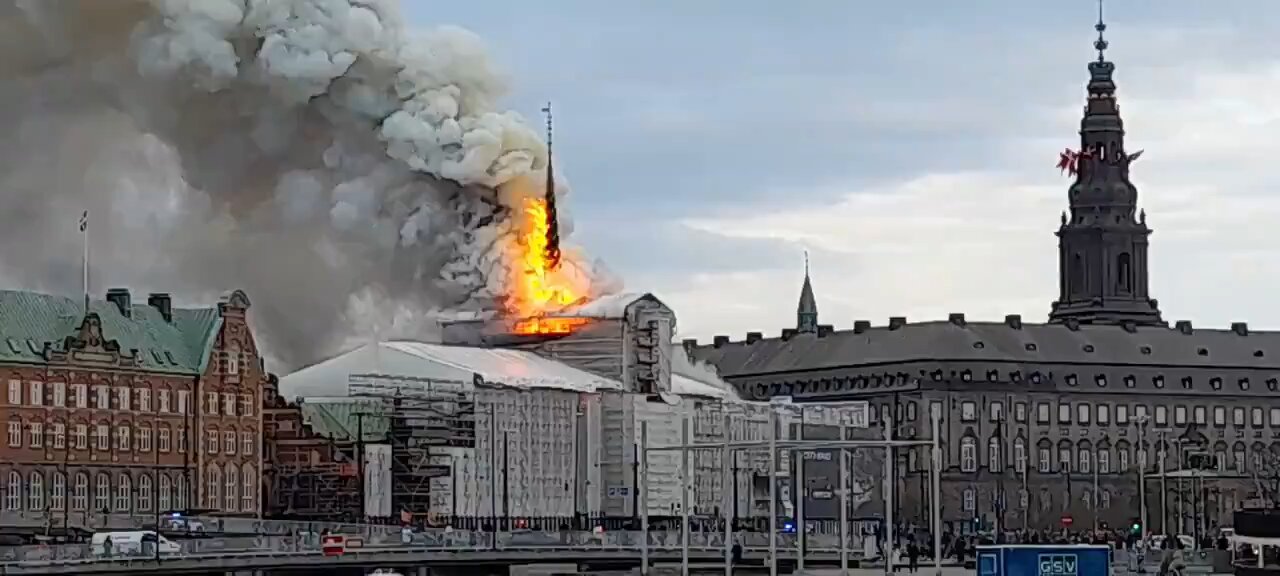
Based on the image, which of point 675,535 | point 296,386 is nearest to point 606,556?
point 675,535

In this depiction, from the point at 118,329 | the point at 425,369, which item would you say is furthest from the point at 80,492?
the point at 425,369

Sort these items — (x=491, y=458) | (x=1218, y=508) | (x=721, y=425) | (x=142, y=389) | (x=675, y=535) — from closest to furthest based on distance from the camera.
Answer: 1. (x=675, y=535)
2. (x=142, y=389)
3. (x=491, y=458)
4. (x=721, y=425)
5. (x=1218, y=508)

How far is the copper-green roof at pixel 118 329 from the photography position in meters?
127

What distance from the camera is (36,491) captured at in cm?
12662

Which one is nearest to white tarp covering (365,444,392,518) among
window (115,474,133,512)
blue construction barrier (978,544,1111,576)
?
window (115,474,133,512)

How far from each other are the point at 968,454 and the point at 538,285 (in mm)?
48509

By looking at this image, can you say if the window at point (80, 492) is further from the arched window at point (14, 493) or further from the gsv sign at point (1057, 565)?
the gsv sign at point (1057, 565)

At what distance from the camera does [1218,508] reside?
193 meters

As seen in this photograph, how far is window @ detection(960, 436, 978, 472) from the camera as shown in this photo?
648 feet

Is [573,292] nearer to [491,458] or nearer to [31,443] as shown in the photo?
[491,458]

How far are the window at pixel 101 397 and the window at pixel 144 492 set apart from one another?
3597mm

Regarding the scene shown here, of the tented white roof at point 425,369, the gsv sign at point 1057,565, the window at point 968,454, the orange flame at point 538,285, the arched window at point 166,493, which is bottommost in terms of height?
the gsv sign at point 1057,565

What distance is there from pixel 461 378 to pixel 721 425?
19041 millimetres

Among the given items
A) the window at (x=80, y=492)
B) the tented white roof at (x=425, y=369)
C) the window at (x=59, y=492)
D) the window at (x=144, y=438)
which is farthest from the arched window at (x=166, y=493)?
the tented white roof at (x=425, y=369)
